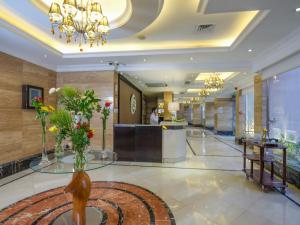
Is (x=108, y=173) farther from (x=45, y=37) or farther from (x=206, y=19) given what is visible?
(x=206, y=19)

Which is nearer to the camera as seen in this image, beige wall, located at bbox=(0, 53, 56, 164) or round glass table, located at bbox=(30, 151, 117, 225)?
round glass table, located at bbox=(30, 151, 117, 225)

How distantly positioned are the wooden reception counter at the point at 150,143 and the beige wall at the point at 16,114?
2.34m

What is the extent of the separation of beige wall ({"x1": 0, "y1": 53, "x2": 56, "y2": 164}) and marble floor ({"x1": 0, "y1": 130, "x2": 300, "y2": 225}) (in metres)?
0.68

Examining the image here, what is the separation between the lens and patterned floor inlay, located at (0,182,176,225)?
8.19 feet

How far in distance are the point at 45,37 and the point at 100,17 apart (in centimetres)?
251

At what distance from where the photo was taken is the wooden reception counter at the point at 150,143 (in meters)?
5.52

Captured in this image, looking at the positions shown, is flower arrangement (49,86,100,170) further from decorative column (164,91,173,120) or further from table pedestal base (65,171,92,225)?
decorative column (164,91,173,120)

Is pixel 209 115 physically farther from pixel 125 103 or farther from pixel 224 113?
pixel 125 103

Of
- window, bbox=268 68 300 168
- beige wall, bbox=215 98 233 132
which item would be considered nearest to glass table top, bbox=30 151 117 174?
window, bbox=268 68 300 168

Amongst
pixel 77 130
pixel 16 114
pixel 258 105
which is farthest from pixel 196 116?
pixel 77 130

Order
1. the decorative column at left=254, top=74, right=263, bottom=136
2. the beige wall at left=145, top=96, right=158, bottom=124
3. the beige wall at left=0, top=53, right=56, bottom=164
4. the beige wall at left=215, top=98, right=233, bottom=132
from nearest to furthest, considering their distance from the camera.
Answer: the beige wall at left=0, top=53, right=56, bottom=164 < the decorative column at left=254, top=74, right=263, bottom=136 < the beige wall at left=215, top=98, right=233, bottom=132 < the beige wall at left=145, top=96, right=158, bottom=124

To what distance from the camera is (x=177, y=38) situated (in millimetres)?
4324

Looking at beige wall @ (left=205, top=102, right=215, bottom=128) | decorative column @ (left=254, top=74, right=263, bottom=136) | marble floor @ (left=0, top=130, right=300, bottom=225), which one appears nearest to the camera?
marble floor @ (left=0, top=130, right=300, bottom=225)

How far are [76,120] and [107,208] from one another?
1.56 m
